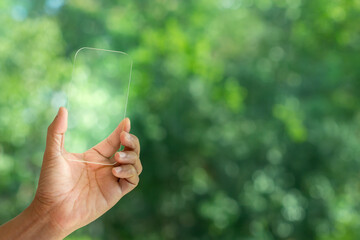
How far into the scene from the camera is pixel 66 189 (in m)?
0.99

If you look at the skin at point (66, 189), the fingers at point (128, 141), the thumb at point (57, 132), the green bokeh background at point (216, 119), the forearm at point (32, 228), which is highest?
the thumb at point (57, 132)

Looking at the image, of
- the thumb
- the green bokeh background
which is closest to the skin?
the thumb

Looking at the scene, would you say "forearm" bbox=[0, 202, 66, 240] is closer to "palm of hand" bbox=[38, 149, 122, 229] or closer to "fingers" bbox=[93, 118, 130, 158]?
"palm of hand" bbox=[38, 149, 122, 229]

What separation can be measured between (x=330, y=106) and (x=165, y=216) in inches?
72.0

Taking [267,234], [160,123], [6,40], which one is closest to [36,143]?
[6,40]

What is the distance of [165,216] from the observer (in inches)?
142

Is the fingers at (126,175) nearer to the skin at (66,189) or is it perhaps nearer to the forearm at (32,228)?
the skin at (66,189)

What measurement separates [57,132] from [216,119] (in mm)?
2666

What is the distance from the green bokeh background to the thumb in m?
2.54

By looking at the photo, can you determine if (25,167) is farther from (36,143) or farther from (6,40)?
(6,40)

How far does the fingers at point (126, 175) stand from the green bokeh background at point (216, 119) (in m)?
2.48

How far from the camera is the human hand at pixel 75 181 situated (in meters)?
0.98

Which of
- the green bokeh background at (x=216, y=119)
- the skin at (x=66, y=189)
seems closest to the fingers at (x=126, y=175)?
the skin at (x=66, y=189)

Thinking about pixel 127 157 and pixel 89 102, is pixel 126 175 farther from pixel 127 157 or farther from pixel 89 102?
pixel 89 102
